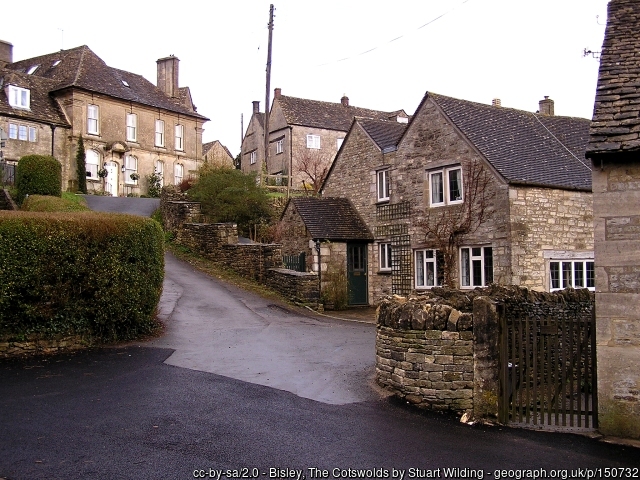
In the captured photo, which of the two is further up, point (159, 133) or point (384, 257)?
point (159, 133)

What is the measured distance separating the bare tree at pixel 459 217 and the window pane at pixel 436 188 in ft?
1.34

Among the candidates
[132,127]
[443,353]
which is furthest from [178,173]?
[443,353]

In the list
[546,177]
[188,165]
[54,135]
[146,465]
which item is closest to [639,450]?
[146,465]

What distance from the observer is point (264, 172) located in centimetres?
3944

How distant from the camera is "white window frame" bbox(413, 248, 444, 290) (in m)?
23.1

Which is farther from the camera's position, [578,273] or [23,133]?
[23,133]

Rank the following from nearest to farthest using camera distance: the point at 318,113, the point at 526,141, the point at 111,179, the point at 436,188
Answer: the point at 526,141, the point at 436,188, the point at 111,179, the point at 318,113

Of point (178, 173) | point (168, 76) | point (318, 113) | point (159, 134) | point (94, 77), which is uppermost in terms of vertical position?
point (168, 76)

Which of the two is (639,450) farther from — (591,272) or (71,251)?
(591,272)

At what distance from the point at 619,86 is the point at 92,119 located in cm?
3736

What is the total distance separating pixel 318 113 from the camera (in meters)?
51.8

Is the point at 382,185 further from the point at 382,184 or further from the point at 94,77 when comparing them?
the point at 94,77

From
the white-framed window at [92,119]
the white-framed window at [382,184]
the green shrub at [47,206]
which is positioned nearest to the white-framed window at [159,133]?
the white-framed window at [92,119]

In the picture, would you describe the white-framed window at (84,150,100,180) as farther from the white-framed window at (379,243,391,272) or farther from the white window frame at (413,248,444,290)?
the white window frame at (413,248,444,290)
